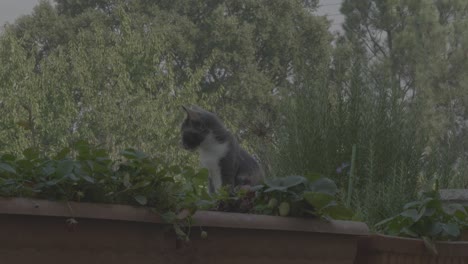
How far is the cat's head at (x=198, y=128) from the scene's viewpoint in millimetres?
3996

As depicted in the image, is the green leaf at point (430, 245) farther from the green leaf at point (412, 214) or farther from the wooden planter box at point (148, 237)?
the wooden planter box at point (148, 237)

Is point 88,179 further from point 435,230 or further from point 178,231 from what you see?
point 435,230

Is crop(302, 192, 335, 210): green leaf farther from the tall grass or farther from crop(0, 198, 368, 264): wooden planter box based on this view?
the tall grass

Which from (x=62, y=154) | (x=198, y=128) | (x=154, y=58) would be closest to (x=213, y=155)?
(x=198, y=128)

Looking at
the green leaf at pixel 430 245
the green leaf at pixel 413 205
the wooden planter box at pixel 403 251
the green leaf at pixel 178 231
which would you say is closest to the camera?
the green leaf at pixel 178 231

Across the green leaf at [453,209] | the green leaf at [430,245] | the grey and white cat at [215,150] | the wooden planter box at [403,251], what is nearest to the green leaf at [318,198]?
the wooden planter box at [403,251]

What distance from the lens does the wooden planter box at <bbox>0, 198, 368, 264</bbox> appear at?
1550 millimetres

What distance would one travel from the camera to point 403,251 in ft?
8.18

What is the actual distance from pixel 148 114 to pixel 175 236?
691 inches

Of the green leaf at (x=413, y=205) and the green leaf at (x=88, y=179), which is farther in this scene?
the green leaf at (x=413, y=205)

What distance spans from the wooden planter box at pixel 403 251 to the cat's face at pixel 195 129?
1622 mm

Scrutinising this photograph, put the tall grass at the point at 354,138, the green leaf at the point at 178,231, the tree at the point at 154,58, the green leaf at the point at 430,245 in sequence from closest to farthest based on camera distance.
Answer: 1. the green leaf at the point at 178,231
2. the green leaf at the point at 430,245
3. the tall grass at the point at 354,138
4. the tree at the point at 154,58

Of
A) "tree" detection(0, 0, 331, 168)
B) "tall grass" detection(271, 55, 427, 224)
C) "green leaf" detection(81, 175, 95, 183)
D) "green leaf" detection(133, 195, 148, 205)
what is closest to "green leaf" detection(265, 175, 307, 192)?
"green leaf" detection(133, 195, 148, 205)

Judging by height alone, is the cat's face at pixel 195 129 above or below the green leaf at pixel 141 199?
above
